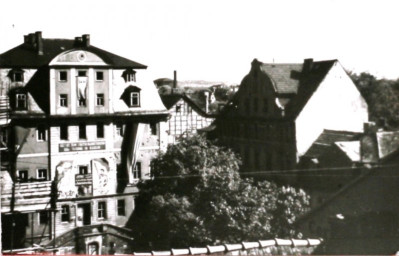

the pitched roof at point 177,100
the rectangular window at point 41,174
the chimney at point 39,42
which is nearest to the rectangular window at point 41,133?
the rectangular window at point 41,174

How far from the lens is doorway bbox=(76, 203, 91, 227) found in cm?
353

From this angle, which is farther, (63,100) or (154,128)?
(154,128)

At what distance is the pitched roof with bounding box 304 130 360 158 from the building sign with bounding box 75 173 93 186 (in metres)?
1.60

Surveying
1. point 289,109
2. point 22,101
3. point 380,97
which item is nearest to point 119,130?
Answer: point 22,101

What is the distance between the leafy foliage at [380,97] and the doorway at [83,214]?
2191 millimetres

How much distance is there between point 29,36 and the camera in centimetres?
357

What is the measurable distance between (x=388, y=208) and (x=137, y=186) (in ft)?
6.15

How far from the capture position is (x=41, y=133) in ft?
11.2

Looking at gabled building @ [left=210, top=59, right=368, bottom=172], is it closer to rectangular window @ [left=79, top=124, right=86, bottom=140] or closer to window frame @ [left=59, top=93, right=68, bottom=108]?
rectangular window @ [left=79, top=124, right=86, bottom=140]

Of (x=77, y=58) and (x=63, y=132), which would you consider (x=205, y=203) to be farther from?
(x=77, y=58)

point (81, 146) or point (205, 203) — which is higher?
point (81, 146)

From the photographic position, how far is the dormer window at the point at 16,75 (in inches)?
134

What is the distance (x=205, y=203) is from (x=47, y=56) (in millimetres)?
1613

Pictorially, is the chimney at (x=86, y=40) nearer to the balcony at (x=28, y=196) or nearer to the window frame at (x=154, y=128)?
the window frame at (x=154, y=128)
